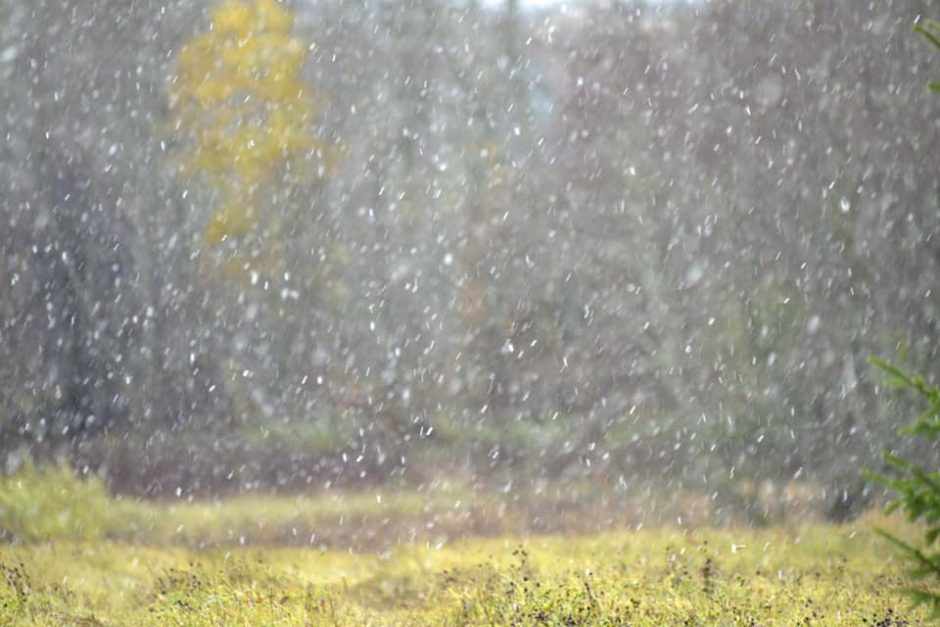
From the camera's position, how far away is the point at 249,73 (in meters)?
8.39

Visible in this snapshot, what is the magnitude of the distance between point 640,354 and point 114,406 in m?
3.79

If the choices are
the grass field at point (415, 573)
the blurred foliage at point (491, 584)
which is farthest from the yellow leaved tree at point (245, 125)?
the blurred foliage at point (491, 584)

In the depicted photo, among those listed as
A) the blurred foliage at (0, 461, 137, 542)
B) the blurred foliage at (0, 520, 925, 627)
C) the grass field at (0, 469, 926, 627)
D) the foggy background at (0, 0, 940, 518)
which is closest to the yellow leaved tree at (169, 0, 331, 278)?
the foggy background at (0, 0, 940, 518)

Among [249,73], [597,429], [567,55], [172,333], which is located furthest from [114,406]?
[567,55]

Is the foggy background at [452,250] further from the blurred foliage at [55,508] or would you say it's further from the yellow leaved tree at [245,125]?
the blurred foliage at [55,508]

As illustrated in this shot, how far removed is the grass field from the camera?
4.66m

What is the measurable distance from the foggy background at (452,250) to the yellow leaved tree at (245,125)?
28mm

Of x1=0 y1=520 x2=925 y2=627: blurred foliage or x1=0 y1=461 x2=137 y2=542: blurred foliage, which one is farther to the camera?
x1=0 y1=461 x2=137 y2=542: blurred foliage

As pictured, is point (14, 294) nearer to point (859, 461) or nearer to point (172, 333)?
point (172, 333)

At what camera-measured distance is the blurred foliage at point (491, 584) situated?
462 centimetres

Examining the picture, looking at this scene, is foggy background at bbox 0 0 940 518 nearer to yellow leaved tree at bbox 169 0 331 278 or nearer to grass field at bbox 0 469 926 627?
yellow leaved tree at bbox 169 0 331 278

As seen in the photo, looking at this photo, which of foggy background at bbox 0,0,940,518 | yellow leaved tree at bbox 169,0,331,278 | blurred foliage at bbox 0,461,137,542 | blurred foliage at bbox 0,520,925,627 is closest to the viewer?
blurred foliage at bbox 0,520,925,627

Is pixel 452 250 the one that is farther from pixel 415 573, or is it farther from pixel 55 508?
pixel 415 573

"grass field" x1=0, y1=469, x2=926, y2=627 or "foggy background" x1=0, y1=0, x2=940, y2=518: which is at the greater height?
"foggy background" x1=0, y1=0, x2=940, y2=518
